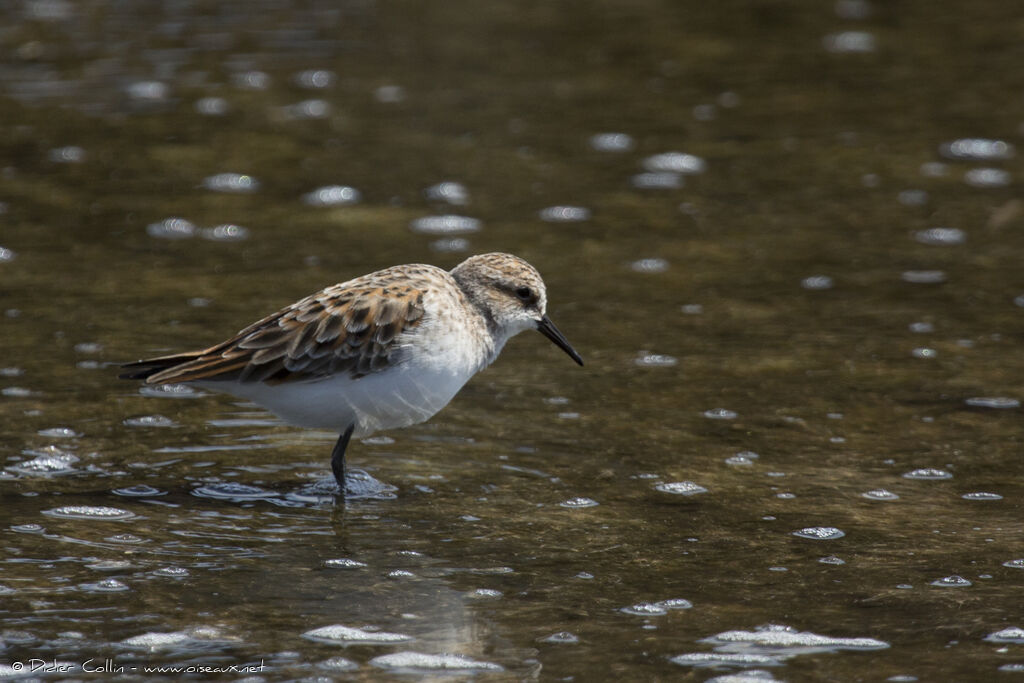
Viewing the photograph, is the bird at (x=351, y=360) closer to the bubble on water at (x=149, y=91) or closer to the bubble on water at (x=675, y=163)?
the bubble on water at (x=675, y=163)

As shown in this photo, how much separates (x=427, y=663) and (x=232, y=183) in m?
6.99

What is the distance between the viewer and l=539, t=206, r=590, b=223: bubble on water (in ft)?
36.2

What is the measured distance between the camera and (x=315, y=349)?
6.83 meters

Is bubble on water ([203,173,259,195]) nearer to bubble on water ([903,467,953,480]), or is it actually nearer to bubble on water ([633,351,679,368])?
bubble on water ([633,351,679,368])

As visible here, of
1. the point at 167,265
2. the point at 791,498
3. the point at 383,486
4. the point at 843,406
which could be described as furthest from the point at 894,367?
the point at 167,265

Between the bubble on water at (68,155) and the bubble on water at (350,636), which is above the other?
the bubble on water at (68,155)

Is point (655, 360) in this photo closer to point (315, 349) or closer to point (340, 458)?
point (340, 458)

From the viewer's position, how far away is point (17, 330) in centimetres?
892

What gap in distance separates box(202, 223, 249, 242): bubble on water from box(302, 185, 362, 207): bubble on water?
0.68 metres

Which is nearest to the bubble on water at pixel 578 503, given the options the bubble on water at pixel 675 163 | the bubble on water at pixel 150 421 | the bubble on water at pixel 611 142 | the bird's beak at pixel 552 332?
the bird's beak at pixel 552 332

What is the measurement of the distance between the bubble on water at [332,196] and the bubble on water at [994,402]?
5063 mm

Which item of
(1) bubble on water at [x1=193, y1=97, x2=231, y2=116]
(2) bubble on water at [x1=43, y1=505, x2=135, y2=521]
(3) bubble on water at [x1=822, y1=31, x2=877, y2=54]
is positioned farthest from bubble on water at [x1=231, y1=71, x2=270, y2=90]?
(2) bubble on water at [x1=43, y1=505, x2=135, y2=521]

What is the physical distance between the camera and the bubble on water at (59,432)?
7.51 metres

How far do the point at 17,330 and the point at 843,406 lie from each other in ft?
16.0
